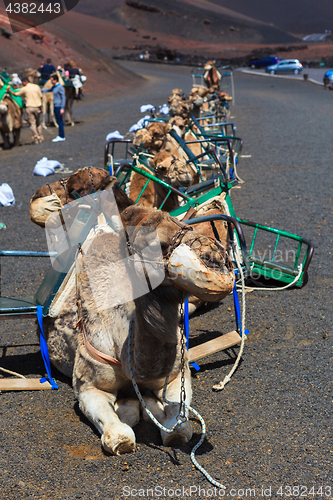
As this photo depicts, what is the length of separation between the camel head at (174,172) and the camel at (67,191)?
4.19 ft

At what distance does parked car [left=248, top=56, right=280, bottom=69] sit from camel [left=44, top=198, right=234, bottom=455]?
150 feet

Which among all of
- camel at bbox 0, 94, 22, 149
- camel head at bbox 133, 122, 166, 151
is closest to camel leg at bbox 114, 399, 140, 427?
camel head at bbox 133, 122, 166, 151

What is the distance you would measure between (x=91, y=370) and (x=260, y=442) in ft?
3.78

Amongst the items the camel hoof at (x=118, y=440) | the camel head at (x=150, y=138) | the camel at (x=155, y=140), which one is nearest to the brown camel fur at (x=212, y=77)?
the camel at (x=155, y=140)

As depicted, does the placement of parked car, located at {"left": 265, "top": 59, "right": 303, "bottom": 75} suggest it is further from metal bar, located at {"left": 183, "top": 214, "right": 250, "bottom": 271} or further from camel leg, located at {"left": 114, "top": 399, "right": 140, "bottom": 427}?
camel leg, located at {"left": 114, "top": 399, "right": 140, "bottom": 427}

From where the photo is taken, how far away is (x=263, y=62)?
4525cm

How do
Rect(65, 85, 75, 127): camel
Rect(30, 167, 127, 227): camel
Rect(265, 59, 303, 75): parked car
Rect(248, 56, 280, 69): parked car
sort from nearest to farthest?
Rect(30, 167, 127, 227): camel → Rect(65, 85, 75, 127): camel → Rect(265, 59, 303, 75): parked car → Rect(248, 56, 280, 69): parked car

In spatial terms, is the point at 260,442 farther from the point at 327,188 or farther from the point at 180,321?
the point at 327,188

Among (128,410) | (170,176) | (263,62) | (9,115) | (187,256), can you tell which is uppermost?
(187,256)

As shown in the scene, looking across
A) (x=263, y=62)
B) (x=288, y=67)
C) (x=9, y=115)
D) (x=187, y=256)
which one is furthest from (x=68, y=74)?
(x=263, y=62)

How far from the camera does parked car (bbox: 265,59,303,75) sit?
125 feet

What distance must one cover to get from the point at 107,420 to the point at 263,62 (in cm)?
4727

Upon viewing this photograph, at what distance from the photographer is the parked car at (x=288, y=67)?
38.2 m

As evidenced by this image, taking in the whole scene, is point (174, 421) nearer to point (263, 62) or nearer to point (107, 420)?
point (107, 420)
